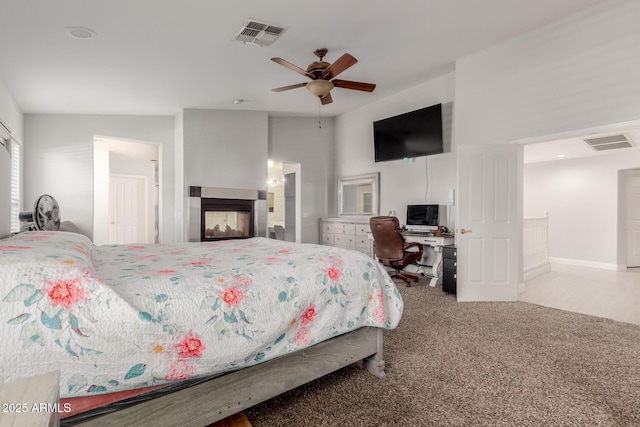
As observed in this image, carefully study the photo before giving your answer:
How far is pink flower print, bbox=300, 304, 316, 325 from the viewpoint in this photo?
1.61 m

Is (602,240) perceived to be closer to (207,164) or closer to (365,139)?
(365,139)

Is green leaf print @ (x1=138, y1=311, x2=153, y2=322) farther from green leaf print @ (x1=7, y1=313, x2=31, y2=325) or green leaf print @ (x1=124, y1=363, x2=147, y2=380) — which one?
green leaf print @ (x1=7, y1=313, x2=31, y2=325)

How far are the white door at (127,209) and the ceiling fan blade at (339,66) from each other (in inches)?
255

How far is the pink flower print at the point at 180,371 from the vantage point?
4.01 feet

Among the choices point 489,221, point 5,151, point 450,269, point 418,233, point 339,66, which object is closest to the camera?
point 5,151

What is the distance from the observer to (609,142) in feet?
17.9

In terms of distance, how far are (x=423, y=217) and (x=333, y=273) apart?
358 centimetres

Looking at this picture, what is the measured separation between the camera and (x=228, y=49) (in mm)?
3590

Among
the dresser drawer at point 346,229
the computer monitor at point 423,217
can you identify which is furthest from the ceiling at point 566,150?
the dresser drawer at point 346,229

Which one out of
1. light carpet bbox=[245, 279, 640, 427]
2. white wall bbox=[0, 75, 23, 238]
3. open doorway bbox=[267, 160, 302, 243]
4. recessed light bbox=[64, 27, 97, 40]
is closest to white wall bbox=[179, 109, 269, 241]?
open doorway bbox=[267, 160, 302, 243]

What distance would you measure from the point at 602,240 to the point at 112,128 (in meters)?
9.06

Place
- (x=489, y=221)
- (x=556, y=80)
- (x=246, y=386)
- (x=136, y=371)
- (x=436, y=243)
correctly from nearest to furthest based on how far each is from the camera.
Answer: (x=136, y=371), (x=246, y=386), (x=556, y=80), (x=489, y=221), (x=436, y=243)

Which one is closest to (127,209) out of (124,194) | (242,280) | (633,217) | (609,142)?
(124,194)

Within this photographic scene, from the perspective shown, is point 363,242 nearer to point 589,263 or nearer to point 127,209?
point 589,263
